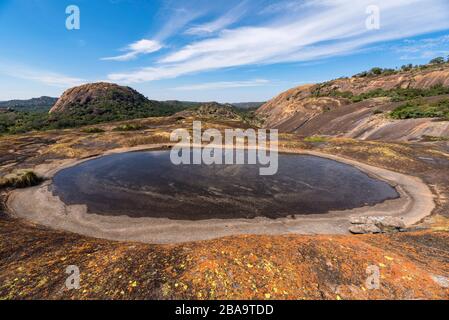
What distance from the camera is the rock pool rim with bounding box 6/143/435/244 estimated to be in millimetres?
15352

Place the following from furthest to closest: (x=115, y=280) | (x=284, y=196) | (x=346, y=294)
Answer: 1. (x=284, y=196)
2. (x=115, y=280)
3. (x=346, y=294)

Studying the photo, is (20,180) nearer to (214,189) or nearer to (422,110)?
(214,189)

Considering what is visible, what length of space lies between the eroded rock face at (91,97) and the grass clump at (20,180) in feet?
429

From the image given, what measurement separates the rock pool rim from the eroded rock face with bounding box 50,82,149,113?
456 feet

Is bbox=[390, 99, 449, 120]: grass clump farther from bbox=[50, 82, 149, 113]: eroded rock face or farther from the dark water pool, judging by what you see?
bbox=[50, 82, 149, 113]: eroded rock face

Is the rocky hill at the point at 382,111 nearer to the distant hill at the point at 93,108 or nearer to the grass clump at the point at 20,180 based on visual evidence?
the grass clump at the point at 20,180

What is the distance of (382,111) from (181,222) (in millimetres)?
61293

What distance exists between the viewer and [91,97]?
154875 mm

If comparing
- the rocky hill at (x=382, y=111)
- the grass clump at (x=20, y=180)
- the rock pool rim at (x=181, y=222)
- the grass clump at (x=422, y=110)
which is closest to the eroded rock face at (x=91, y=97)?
the rocky hill at (x=382, y=111)

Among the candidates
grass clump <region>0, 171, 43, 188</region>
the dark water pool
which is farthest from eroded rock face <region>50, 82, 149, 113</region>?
the dark water pool
